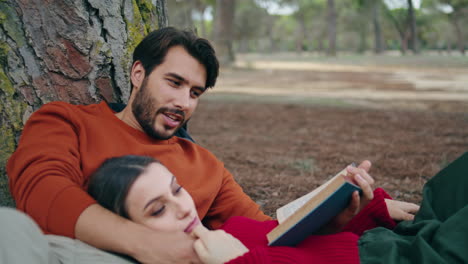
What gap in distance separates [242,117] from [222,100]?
272 centimetres

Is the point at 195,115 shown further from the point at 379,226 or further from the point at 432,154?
the point at 379,226

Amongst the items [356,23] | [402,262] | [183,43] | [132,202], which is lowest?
[356,23]

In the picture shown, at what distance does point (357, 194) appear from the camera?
5.60ft

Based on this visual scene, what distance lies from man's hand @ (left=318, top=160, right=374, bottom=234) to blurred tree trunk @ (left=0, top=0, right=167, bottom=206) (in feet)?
5.28

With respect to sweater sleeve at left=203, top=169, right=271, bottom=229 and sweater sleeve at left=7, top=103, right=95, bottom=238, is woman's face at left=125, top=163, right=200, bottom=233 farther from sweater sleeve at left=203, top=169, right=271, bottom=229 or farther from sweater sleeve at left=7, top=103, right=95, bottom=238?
sweater sleeve at left=203, top=169, right=271, bottom=229

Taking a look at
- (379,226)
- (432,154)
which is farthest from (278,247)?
(432,154)

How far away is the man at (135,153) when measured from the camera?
1564 millimetres

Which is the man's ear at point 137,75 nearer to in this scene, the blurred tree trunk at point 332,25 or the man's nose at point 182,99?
the man's nose at point 182,99

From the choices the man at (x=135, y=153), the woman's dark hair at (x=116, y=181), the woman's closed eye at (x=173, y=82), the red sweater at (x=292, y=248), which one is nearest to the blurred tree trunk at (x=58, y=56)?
the man at (x=135, y=153)

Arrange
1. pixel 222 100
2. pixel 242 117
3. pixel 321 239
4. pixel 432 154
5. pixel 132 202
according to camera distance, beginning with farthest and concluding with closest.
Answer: pixel 222 100 < pixel 242 117 < pixel 432 154 < pixel 321 239 < pixel 132 202

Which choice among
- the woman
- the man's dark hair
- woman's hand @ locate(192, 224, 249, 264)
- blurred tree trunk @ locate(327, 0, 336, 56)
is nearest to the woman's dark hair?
the woman

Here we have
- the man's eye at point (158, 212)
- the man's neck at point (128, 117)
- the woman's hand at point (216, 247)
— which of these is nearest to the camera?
the woman's hand at point (216, 247)

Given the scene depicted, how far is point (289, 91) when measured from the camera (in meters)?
12.8

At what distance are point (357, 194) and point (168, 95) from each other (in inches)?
40.7
